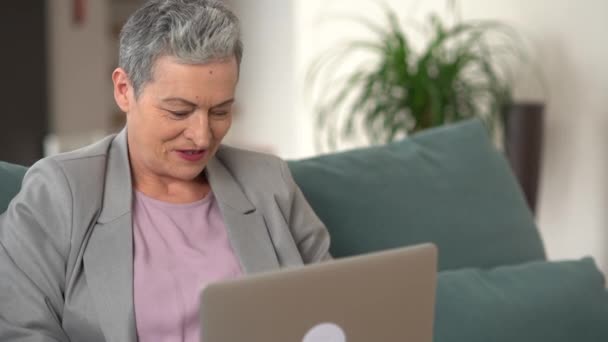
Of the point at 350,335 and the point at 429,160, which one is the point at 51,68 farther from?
the point at 350,335

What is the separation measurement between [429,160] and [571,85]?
147 centimetres

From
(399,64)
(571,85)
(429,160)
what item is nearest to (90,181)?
(429,160)

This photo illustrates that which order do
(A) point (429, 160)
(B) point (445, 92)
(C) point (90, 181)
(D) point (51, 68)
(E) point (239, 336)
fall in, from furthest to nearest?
(D) point (51, 68), (B) point (445, 92), (A) point (429, 160), (C) point (90, 181), (E) point (239, 336)

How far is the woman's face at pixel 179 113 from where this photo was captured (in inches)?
67.0

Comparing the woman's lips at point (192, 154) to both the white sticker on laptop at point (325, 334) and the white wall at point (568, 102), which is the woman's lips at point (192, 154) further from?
the white wall at point (568, 102)

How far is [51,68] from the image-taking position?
239 inches

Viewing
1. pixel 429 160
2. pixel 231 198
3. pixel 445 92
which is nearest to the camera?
pixel 231 198

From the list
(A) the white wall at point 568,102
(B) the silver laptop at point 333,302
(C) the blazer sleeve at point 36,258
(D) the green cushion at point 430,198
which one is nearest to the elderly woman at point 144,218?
(C) the blazer sleeve at point 36,258

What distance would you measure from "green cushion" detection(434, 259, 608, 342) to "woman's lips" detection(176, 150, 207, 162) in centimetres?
63

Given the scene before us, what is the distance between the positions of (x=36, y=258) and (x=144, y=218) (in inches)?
9.1

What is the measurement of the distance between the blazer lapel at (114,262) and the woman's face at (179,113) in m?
0.08

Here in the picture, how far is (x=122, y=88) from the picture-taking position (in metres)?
1.78

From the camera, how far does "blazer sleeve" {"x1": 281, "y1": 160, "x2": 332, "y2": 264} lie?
75.8 inches

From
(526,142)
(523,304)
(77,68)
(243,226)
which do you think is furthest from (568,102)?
(77,68)
